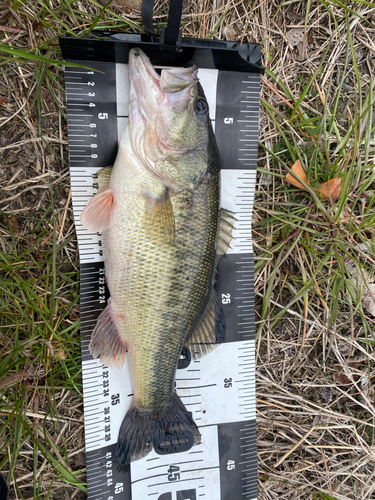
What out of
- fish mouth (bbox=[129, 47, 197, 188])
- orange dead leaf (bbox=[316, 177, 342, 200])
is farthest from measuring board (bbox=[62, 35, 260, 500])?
orange dead leaf (bbox=[316, 177, 342, 200])

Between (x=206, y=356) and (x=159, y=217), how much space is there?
1216 mm

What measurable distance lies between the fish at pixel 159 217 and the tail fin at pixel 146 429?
0.25 meters

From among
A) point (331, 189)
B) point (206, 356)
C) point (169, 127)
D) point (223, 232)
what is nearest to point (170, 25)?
point (169, 127)

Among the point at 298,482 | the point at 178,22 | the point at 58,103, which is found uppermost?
the point at 178,22

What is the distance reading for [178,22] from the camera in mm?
2066

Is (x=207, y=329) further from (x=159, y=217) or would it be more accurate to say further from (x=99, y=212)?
(x=99, y=212)

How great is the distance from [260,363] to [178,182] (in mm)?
1645

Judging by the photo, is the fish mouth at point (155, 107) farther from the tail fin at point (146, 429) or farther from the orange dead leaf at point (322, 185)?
the tail fin at point (146, 429)

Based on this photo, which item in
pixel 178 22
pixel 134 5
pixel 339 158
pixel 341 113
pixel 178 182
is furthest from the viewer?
pixel 341 113

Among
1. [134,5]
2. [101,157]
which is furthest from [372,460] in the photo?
[134,5]

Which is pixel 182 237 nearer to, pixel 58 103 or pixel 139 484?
pixel 58 103

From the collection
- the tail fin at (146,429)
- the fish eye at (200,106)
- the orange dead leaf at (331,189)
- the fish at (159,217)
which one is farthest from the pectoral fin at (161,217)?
the orange dead leaf at (331,189)

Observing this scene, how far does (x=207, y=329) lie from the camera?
2273 millimetres

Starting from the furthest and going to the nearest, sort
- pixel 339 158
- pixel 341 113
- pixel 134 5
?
1. pixel 341 113
2. pixel 339 158
3. pixel 134 5
